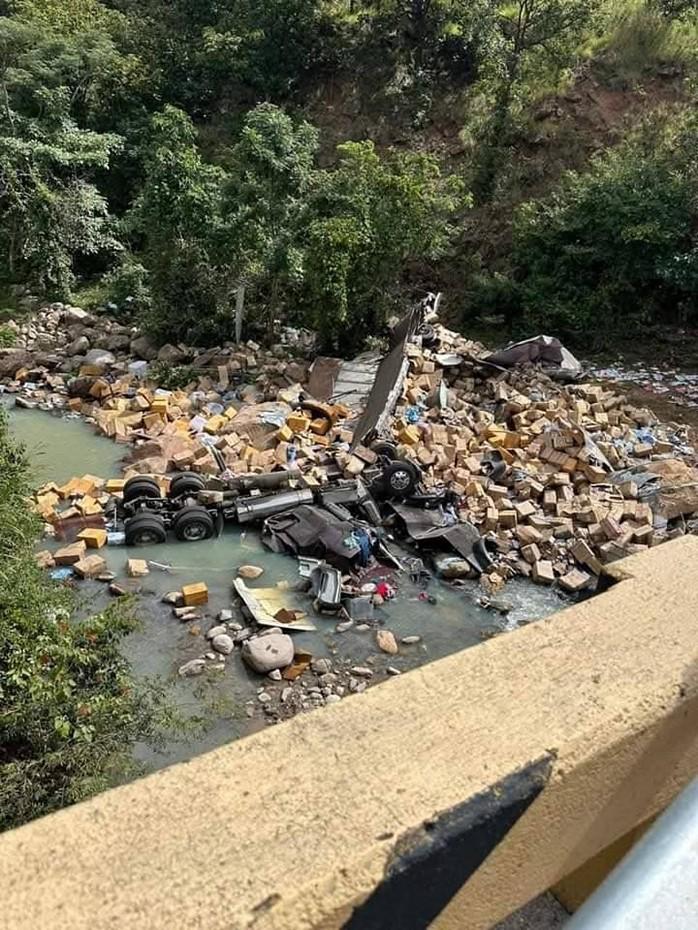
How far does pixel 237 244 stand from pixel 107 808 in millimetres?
10503

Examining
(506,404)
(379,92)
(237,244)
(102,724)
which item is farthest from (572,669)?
(379,92)

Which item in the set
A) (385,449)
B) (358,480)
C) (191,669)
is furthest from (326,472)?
(191,669)

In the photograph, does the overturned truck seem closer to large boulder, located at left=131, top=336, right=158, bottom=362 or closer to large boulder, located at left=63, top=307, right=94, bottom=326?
large boulder, located at left=131, top=336, right=158, bottom=362

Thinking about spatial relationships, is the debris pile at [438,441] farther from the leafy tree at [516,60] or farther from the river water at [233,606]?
the leafy tree at [516,60]

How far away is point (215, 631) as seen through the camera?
5855 mm

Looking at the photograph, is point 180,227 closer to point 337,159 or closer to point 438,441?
point 438,441

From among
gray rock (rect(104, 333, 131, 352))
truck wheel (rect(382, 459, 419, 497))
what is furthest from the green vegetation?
truck wheel (rect(382, 459, 419, 497))

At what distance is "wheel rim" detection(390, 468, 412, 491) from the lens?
24.7 ft

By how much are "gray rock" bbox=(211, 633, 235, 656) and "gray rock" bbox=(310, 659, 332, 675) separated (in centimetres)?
69

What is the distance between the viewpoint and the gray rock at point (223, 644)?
18.7ft

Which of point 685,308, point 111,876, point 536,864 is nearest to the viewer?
point 111,876

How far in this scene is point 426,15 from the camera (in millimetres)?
18219

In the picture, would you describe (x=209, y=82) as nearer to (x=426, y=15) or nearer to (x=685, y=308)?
(x=426, y=15)

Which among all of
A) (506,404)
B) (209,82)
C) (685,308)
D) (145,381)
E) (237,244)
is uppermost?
(209,82)
